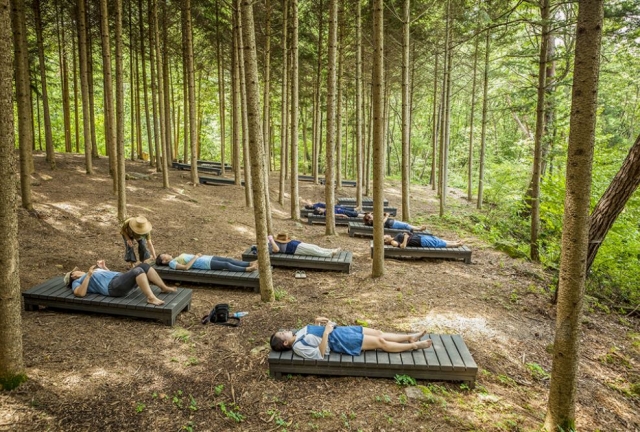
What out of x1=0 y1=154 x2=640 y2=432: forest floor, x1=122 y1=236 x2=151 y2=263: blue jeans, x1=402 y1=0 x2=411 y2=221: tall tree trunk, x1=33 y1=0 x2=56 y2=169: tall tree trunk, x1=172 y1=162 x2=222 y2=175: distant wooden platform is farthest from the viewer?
x1=172 y1=162 x2=222 y2=175: distant wooden platform

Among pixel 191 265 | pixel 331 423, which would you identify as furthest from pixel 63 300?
pixel 331 423

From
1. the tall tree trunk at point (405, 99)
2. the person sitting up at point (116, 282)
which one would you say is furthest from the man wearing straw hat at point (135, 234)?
the tall tree trunk at point (405, 99)

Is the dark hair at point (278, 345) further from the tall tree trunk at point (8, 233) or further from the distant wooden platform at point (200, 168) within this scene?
the distant wooden platform at point (200, 168)

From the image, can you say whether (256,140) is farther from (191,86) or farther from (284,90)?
(191,86)

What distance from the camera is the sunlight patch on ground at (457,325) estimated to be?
5.75 metres

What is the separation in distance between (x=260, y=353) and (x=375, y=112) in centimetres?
487

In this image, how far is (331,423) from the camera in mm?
3719

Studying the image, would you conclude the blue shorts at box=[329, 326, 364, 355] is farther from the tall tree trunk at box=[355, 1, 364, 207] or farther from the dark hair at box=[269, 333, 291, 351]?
the tall tree trunk at box=[355, 1, 364, 207]

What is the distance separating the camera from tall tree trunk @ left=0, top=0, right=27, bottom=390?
11.0ft

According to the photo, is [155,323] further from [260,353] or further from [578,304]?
[578,304]

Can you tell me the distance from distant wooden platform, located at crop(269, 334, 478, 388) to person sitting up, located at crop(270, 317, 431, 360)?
0.07 m

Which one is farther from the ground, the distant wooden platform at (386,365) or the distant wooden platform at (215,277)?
the distant wooden platform at (215,277)

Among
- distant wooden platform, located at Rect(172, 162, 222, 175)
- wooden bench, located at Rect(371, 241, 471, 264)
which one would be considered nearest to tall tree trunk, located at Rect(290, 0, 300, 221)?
wooden bench, located at Rect(371, 241, 471, 264)

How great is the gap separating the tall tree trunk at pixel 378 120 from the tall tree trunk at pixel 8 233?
5283 mm
